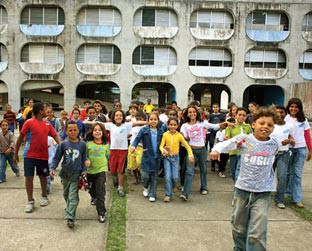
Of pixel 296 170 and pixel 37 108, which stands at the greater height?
pixel 37 108

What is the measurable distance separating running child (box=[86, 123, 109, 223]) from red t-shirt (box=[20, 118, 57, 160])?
0.79 metres

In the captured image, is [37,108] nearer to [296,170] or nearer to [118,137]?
[118,137]

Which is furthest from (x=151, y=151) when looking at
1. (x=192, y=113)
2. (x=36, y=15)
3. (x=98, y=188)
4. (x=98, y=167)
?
(x=36, y=15)

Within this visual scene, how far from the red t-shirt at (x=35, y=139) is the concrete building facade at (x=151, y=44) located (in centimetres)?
1764

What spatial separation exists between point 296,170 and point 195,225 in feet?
7.06

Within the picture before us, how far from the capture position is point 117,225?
12.9 feet

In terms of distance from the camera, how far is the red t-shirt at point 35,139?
4.39m

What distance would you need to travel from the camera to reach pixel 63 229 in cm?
374

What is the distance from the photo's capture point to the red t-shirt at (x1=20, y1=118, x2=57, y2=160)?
4.39 metres

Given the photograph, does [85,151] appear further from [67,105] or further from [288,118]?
A: [67,105]

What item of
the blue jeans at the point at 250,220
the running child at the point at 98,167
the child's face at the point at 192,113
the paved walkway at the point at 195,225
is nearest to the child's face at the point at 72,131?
the running child at the point at 98,167

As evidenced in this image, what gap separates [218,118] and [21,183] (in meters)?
5.08

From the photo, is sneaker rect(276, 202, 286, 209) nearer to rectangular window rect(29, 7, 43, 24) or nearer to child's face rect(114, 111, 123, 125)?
child's face rect(114, 111, 123, 125)

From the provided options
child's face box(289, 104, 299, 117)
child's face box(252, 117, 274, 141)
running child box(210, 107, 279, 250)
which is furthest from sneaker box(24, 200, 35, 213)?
child's face box(289, 104, 299, 117)
